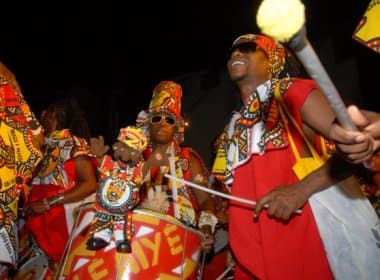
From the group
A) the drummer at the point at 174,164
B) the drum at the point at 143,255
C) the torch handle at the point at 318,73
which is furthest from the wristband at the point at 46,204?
the torch handle at the point at 318,73

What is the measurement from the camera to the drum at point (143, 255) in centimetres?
258

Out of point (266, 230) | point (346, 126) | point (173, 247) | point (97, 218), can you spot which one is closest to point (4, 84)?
point (97, 218)

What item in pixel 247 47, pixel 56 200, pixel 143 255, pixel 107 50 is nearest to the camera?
pixel 143 255

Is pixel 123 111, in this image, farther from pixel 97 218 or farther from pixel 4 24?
pixel 97 218

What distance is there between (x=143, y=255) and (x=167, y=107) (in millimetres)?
2380

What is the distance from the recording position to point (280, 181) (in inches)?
86.4

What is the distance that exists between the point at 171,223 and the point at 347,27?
719cm

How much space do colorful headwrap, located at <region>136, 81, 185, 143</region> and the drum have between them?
209cm

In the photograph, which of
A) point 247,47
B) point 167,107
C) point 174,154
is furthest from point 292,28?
point 167,107

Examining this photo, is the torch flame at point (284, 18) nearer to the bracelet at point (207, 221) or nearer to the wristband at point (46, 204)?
the bracelet at point (207, 221)

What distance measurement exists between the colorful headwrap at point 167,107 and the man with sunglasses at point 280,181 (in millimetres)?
2205

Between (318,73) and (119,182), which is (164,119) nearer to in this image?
(119,182)

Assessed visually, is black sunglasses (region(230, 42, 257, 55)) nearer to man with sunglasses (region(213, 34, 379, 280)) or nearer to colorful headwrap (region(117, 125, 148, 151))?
man with sunglasses (region(213, 34, 379, 280))

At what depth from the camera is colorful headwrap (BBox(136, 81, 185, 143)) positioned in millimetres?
4730
